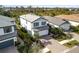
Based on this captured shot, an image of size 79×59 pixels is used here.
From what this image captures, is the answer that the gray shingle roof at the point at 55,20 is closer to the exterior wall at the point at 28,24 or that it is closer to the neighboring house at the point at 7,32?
the exterior wall at the point at 28,24

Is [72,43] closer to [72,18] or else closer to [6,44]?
[72,18]

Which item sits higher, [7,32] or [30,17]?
[30,17]

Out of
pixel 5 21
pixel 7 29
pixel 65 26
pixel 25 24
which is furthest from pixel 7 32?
pixel 65 26

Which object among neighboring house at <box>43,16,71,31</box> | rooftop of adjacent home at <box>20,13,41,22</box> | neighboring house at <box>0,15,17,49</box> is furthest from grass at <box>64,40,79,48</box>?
neighboring house at <box>0,15,17,49</box>

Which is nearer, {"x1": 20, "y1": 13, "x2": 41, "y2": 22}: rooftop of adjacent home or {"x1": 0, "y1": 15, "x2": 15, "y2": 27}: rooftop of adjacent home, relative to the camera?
{"x1": 0, "y1": 15, "x2": 15, "y2": 27}: rooftop of adjacent home

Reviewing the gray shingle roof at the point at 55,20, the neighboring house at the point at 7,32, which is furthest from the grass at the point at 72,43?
the neighboring house at the point at 7,32

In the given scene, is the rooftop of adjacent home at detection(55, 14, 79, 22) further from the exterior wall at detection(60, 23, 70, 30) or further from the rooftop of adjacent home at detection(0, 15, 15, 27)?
the rooftop of adjacent home at detection(0, 15, 15, 27)

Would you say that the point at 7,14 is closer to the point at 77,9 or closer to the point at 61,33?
the point at 61,33
